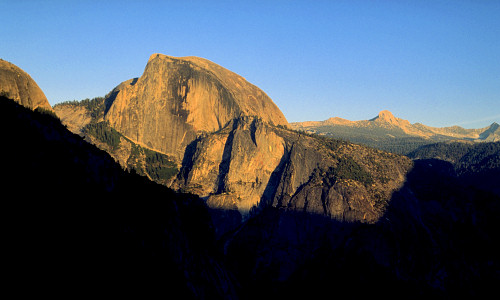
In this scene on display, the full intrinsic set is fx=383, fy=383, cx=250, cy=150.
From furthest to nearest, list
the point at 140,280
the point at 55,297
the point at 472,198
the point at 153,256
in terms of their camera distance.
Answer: the point at 472,198, the point at 153,256, the point at 140,280, the point at 55,297

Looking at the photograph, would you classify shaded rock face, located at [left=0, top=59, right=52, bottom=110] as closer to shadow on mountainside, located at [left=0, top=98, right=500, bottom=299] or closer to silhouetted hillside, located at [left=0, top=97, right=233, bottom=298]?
shadow on mountainside, located at [left=0, top=98, right=500, bottom=299]

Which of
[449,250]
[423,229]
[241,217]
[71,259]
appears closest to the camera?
[71,259]

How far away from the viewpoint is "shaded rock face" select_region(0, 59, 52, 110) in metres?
92.3

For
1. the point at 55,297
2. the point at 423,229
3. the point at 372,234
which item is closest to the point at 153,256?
the point at 55,297

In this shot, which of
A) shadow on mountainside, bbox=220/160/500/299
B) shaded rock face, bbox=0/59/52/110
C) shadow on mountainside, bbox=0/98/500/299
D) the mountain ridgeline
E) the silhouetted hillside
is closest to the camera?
the silhouetted hillside

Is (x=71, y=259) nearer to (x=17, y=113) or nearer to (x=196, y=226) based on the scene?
(x=17, y=113)

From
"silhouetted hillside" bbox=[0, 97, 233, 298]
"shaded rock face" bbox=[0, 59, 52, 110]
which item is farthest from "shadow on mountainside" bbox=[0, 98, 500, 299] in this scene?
"shaded rock face" bbox=[0, 59, 52, 110]

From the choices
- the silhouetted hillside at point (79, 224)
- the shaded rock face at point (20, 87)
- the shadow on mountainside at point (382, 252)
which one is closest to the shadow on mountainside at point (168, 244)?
the silhouetted hillside at point (79, 224)

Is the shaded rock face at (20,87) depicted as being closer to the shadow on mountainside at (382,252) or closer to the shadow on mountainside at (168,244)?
the shadow on mountainside at (168,244)

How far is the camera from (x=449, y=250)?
136 meters

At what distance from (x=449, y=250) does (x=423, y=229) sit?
1980 cm

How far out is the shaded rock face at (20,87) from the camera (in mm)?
92312

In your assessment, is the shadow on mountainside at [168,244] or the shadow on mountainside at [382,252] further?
the shadow on mountainside at [382,252]

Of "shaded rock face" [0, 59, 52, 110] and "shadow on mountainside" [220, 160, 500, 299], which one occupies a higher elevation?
"shaded rock face" [0, 59, 52, 110]
